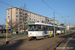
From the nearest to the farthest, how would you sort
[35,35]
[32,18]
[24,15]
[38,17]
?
[35,35] → [24,15] → [32,18] → [38,17]

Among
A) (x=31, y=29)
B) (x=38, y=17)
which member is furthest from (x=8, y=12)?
(x=31, y=29)

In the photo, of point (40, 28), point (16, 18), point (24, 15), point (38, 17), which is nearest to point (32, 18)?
point (38, 17)

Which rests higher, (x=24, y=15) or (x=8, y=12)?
(x=8, y=12)

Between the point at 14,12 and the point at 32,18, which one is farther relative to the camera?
the point at 32,18

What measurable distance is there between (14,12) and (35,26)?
49867mm

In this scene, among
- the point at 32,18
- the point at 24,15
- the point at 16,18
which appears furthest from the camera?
the point at 32,18

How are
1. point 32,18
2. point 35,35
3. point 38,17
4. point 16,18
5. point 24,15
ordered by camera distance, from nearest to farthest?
point 35,35 < point 24,15 < point 16,18 < point 32,18 < point 38,17

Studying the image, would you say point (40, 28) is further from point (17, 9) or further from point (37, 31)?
point (17, 9)

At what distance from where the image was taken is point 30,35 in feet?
49.4

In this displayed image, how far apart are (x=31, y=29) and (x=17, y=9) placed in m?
49.8

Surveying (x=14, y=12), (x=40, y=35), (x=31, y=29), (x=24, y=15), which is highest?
(x=14, y=12)

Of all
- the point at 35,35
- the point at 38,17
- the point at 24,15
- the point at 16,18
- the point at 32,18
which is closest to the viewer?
the point at 35,35

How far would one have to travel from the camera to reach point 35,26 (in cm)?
1505

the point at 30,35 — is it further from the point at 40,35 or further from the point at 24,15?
the point at 24,15
